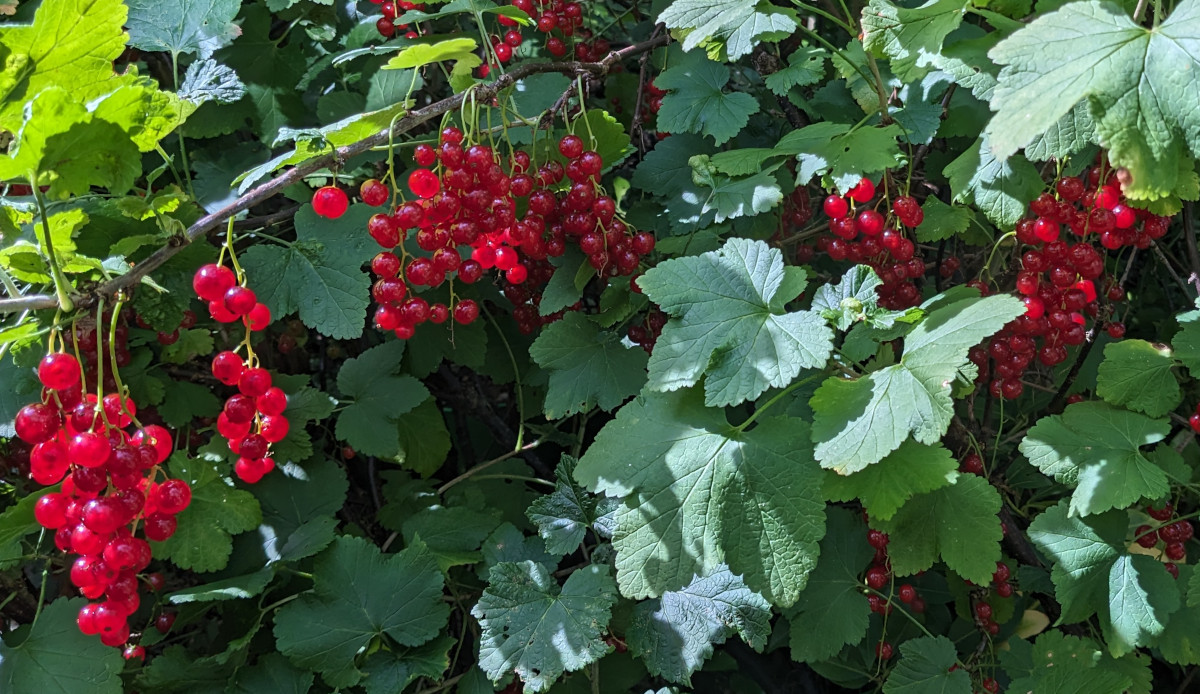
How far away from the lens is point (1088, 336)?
1206 millimetres

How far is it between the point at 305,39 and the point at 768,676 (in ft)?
4.55

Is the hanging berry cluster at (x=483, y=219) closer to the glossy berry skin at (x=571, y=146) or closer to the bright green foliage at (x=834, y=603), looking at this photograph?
the glossy berry skin at (x=571, y=146)

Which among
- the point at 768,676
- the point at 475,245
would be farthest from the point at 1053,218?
the point at 768,676

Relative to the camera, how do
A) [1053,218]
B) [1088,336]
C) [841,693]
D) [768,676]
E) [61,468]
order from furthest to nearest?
[841,693], [768,676], [1088,336], [1053,218], [61,468]

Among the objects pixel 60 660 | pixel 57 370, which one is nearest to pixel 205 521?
pixel 60 660

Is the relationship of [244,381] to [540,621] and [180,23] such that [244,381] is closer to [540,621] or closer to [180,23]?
[540,621]

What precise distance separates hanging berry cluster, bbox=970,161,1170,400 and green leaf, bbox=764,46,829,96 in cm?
38

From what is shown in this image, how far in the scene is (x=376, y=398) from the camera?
4.51 ft

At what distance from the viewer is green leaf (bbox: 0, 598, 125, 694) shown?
3.66 ft

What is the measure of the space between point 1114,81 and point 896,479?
1.45 feet

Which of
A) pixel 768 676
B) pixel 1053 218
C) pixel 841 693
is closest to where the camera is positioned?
pixel 1053 218

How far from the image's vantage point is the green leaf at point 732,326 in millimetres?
903

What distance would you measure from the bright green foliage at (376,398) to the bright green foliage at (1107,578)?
0.93 meters

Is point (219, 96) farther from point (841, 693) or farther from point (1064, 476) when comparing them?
point (841, 693)
